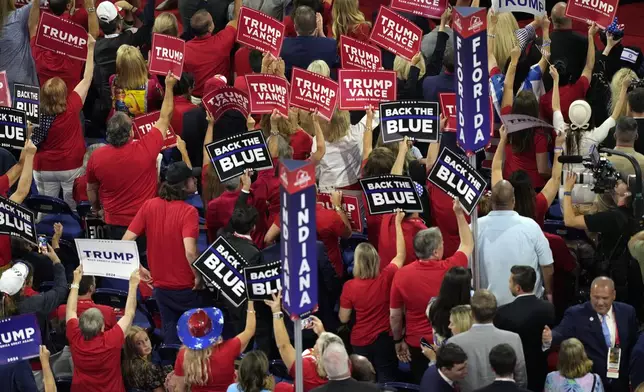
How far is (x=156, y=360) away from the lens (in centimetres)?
1101

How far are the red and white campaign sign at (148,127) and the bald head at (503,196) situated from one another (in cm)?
346

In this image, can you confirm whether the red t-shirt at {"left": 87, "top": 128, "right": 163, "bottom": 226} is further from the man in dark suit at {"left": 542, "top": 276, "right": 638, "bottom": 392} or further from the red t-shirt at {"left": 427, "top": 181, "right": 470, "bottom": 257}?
the man in dark suit at {"left": 542, "top": 276, "right": 638, "bottom": 392}

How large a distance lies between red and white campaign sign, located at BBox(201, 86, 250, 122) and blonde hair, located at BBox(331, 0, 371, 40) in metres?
1.85

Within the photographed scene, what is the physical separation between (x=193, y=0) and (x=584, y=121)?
5.33m

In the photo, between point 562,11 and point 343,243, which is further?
point 562,11

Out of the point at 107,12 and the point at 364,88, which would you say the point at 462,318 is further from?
the point at 107,12

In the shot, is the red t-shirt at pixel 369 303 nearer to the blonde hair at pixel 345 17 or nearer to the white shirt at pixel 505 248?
the white shirt at pixel 505 248

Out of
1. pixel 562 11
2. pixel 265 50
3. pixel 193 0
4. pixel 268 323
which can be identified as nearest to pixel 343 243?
pixel 268 323

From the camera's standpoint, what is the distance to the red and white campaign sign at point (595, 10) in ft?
42.2

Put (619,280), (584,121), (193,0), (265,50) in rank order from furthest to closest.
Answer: (193,0) < (265,50) < (584,121) < (619,280)

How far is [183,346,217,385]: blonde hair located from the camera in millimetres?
9352

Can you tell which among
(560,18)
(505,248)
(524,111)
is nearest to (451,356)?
(505,248)

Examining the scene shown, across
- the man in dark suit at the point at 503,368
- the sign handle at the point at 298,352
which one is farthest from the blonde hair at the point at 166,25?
the man in dark suit at the point at 503,368

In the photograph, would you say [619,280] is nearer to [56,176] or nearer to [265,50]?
[265,50]
